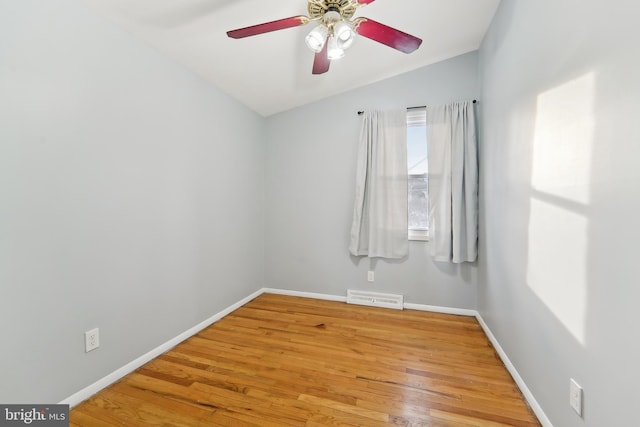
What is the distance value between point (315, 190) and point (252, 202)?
31.4 inches

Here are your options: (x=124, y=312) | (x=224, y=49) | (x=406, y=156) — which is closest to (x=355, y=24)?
(x=224, y=49)

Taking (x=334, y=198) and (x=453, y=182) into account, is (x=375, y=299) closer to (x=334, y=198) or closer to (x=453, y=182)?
(x=334, y=198)

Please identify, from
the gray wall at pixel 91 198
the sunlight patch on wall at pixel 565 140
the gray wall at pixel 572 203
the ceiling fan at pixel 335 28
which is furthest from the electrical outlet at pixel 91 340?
the sunlight patch on wall at pixel 565 140

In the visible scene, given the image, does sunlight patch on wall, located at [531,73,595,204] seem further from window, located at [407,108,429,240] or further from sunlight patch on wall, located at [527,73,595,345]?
window, located at [407,108,429,240]

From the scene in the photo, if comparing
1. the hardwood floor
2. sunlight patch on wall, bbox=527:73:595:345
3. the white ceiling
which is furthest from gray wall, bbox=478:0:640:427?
the white ceiling

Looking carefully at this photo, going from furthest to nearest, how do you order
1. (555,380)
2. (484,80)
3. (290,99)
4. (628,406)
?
(290,99) → (484,80) → (555,380) → (628,406)

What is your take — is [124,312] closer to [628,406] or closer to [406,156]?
[628,406]

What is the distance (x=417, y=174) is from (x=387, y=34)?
175 cm

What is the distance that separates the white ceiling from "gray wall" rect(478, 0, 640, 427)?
53 cm

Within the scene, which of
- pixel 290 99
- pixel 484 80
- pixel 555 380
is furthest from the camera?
pixel 290 99

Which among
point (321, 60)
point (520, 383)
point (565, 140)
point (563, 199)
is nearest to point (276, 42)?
point (321, 60)

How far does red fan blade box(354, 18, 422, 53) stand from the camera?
1456 mm

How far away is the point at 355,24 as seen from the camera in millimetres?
1481

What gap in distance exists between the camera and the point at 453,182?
2.76m
